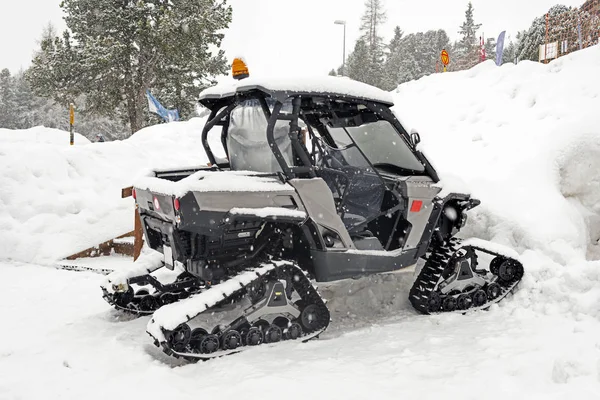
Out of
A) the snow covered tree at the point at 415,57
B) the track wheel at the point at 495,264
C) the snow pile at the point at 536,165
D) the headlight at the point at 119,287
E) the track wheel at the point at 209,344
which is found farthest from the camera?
the snow covered tree at the point at 415,57

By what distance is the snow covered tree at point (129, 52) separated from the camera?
23.5 m

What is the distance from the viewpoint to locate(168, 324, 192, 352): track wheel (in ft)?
12.9

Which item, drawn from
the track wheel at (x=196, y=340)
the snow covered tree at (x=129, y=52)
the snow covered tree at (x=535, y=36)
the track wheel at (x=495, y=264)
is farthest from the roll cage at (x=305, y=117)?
the snow covered tree at (x=535, y=36)

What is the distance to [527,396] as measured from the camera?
3.29 meters

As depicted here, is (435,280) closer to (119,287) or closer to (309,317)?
(309,317)

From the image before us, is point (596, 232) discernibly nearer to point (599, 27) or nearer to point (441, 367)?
point (441, 367)

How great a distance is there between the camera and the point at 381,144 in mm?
5785

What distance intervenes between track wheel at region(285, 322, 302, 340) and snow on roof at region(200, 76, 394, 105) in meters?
2.12

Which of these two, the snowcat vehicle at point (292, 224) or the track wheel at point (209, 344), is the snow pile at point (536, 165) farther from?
the track wheel at point (209, 344)

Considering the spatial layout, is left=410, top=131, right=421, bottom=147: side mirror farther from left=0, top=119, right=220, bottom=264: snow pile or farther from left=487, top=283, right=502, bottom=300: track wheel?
left=0, top=119, right=220, bottom=264: snow pile

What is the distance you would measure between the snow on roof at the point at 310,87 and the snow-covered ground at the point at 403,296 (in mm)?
1437

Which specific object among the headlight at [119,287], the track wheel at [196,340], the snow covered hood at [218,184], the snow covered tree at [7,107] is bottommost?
the track wheel at [196,340]

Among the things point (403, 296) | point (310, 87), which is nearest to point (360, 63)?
point (403, 296)

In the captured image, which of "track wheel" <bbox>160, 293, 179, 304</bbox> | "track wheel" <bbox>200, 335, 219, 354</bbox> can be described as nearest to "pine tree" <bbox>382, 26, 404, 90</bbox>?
"track wheel" <bbox>160, 293, 179, 304</bbox>
